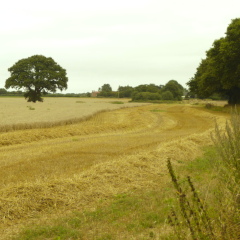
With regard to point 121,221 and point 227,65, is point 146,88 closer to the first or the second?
point 227,65

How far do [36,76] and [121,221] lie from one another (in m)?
59.8

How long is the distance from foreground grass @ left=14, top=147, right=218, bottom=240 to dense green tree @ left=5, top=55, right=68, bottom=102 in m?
56.2

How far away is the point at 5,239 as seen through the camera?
5555mm

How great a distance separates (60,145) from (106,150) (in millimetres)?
2813

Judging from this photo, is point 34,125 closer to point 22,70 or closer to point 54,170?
point 54,170

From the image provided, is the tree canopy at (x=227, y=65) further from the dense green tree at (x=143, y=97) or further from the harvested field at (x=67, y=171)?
the dense green tree at (x=143, y=97)

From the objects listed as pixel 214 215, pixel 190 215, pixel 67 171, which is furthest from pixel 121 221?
pixel 67 171

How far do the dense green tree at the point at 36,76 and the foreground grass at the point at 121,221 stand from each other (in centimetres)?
5617

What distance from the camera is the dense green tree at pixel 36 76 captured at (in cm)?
6084

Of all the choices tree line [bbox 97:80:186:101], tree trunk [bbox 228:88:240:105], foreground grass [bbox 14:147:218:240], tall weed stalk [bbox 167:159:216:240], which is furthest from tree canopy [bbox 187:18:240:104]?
tree line [bbox 97:80:186:101]

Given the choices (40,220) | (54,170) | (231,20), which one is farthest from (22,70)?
(40,220)

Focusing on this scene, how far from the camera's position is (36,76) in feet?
205

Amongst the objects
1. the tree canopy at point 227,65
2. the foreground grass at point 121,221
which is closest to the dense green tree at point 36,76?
the tree canopy at point 227,65

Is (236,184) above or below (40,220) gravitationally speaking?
above
